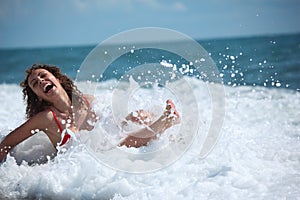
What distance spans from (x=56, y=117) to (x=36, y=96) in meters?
0.37

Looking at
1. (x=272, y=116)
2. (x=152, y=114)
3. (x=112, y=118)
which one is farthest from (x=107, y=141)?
(x=272, y=116)

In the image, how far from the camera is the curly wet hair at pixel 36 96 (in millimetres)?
4637

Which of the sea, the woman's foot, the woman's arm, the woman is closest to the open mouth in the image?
the woman

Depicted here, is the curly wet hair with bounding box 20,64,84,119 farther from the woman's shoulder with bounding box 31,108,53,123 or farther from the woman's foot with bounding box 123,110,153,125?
the woman's foot with bounding box 123,110,153,125

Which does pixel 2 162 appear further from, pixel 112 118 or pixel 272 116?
pixel 272 116

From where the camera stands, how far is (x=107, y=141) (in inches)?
175

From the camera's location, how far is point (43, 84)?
4.47 metres

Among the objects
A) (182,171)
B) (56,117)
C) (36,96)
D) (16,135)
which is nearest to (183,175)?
(182,171)

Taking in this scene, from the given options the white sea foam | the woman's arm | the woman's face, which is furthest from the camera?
the woman's face

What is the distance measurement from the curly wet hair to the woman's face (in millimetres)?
92

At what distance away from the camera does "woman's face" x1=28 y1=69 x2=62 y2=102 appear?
14.7 ft

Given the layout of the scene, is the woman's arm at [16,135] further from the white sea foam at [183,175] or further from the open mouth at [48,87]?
the open mouth at [48,87]

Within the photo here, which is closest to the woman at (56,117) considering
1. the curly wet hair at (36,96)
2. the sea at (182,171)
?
the curly wet hair at (36,96)

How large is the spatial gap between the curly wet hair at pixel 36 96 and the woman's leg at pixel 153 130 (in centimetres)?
78
